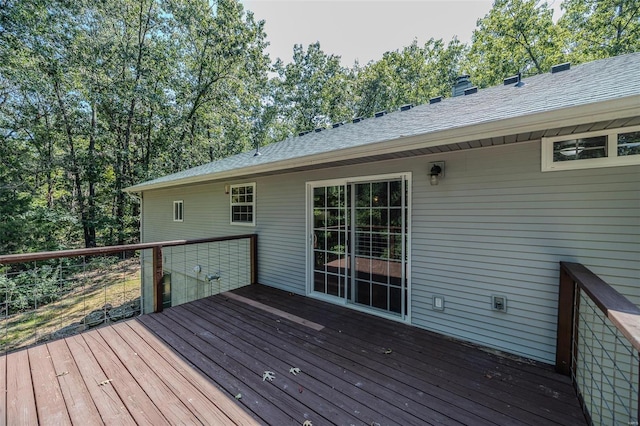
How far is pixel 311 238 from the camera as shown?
4480 millimetres

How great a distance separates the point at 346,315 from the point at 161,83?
46.8ft

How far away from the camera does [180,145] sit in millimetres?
13961

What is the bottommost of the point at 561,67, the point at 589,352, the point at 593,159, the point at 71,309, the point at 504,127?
the point at 71,309

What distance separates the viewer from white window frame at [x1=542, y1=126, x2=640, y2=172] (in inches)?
87.0

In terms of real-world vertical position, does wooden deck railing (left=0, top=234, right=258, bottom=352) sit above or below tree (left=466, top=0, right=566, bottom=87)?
below

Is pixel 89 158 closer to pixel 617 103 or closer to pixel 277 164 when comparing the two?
pixel 277 164

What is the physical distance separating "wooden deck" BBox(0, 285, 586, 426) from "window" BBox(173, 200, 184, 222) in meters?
4.80

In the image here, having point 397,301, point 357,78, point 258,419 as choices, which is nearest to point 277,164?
point 397,301

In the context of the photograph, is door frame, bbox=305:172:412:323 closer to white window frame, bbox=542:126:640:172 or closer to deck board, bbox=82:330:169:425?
white window frame, bbox=542:126:640:172

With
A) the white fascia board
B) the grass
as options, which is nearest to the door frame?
the white fascia board

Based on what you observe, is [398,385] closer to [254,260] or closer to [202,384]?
[202,384]

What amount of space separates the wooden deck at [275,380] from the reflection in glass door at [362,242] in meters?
0.52

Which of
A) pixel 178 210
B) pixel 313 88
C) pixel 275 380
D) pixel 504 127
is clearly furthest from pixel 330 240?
pixel 313 88

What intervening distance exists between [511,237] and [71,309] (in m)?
11.4
